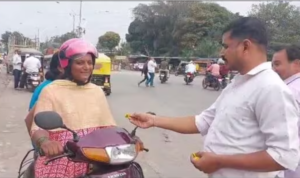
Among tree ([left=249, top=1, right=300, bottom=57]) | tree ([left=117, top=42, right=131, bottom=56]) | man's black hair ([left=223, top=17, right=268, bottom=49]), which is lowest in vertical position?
tree ([left=117, top=42, right=131, bottom=56])

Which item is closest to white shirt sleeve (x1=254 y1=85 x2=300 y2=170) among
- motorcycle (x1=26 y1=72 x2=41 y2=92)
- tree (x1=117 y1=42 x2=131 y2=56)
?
motorcycle (x1=26 y1=72 x2=41 y2=92)

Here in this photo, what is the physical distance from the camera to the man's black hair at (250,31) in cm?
197

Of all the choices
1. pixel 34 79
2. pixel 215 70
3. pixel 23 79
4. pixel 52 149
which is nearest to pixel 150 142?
pixel 52 149

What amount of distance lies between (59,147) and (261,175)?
958 millimetres

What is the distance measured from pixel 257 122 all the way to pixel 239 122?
76 millimetres

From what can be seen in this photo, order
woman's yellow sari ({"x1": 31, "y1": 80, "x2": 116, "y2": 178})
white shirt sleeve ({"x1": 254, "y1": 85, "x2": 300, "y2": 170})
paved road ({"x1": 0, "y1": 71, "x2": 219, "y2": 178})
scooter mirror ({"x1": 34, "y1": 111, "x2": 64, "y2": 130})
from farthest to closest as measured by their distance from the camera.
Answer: paved road ({"x1": 0, "y1": 71, "x2": 219, "y2": 178}) → woman's yellow sari ({"x1": 31, "y1": 80, "x2": 116, "y2": 178}) → scooter mirror ({"x1": 34, "y1": 111, "x2": 64, "y2": 130}) → white shirt sleeve ({"x1": 254, "y1": 85, "x2": 300, "y2": 170})

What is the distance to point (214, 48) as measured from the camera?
4228 centimetres

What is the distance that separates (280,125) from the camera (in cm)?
180

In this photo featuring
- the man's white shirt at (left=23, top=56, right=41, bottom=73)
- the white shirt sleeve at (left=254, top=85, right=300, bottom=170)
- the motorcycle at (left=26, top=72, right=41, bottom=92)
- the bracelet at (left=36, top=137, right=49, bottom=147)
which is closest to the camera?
the white shirt sleeve at (left=254, top=85, right=300, bottom=170)

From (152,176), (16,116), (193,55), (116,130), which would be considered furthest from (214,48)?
(116,130)

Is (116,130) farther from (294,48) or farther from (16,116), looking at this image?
(16,116)

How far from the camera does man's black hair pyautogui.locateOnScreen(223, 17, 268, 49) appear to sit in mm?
1971

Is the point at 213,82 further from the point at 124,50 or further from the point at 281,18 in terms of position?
the point at 124,50

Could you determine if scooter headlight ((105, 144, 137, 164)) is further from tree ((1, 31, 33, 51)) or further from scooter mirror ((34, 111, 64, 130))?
tree ((1, 31, 33, 51))
